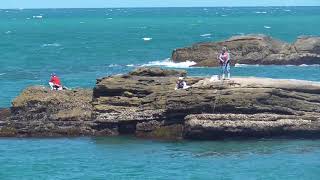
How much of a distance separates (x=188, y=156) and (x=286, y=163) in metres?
4.45

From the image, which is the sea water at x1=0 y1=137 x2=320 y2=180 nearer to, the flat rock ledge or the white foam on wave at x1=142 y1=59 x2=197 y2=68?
the flat rock ledge

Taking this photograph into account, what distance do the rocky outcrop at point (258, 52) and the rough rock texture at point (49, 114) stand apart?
33769 mm

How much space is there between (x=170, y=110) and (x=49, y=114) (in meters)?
6.76

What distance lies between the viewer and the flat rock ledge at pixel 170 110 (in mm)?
43906

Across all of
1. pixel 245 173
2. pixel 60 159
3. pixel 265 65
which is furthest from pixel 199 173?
pixel 265 65

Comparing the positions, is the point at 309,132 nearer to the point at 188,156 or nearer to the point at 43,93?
the point at 188,156

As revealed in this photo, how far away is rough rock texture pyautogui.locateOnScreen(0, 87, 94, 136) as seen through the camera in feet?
153

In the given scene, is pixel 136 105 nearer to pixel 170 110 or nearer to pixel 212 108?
pixel 170 110

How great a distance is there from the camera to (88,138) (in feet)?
150

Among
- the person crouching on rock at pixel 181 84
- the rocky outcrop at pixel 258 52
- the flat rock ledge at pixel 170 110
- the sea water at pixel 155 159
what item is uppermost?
the person crouching on rock at pixel 181 84

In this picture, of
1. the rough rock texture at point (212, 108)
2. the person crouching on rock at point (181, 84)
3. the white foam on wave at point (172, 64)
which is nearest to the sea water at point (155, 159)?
the rough rock texture at point (212, 108)

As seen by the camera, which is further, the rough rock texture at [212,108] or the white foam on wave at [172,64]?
the white foam on wave at [172,64]

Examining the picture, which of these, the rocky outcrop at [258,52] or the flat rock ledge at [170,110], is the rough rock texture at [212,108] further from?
the rocky outcrop at [258,52]

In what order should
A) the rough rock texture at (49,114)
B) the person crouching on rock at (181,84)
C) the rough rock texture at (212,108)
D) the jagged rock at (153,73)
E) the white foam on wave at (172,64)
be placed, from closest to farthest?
1. the rough rock texture at (212,108)
2. the rough rock texture at (49,114)
3. the person crouching on rock at (181,84)
4. the jagged rock at (153,73)
5. the white foam on wave at (172,64)
